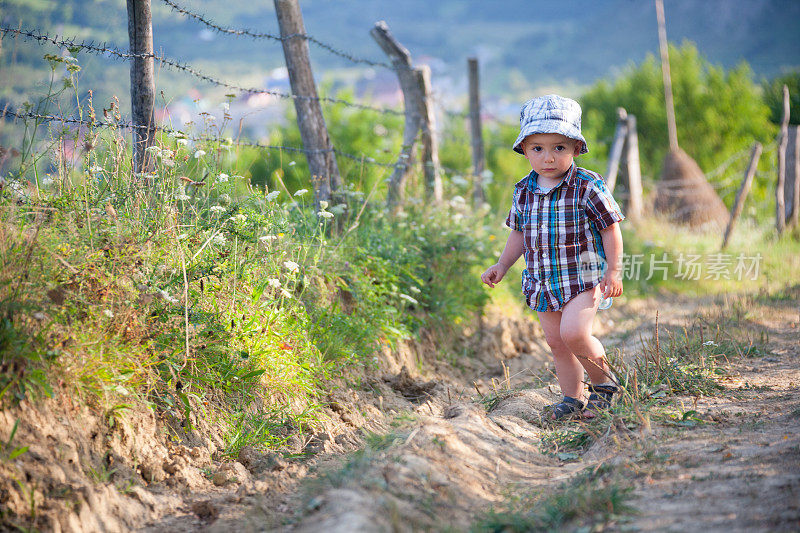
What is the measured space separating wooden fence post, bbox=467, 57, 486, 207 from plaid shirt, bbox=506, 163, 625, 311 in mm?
4113

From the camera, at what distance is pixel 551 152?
3098 millimetres

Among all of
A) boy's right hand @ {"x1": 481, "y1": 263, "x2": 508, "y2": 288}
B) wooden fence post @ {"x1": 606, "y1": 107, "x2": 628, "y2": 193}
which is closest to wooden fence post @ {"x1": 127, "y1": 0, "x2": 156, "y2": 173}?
boy's right hand @ {"x1": 481, "y1": 263, "x2": 508, "y2": 288}

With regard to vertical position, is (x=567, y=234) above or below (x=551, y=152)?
below

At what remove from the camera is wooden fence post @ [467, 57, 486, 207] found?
7577mm

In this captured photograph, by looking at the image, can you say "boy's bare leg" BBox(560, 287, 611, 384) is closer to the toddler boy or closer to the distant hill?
the toddler boy

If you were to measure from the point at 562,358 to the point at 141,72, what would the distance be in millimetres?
2905

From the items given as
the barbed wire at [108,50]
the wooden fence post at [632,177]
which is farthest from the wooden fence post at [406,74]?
the wooden fence post at [632,177]

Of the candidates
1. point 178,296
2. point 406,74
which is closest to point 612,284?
point 178,296

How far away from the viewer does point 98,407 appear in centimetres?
258

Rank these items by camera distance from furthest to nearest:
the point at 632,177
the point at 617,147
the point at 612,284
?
the point at 632,177 < the point at 617,147 < the point at 612,284

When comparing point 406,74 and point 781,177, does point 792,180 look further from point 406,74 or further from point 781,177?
point 406,74

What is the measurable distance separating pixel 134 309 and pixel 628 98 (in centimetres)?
1473

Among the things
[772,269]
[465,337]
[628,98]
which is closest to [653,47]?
[628,98]

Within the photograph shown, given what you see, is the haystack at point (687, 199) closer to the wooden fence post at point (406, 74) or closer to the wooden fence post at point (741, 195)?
the wooden fence post at point (741, 195)
